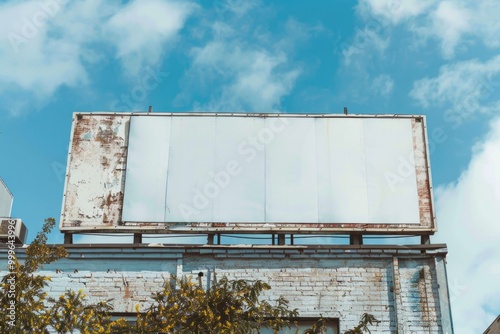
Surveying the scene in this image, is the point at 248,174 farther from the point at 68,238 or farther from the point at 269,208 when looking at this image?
the point at 68,238

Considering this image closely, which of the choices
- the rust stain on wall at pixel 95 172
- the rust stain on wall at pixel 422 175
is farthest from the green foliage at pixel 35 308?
the rust stain on wall at pixel 422 175

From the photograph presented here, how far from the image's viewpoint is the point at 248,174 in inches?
613

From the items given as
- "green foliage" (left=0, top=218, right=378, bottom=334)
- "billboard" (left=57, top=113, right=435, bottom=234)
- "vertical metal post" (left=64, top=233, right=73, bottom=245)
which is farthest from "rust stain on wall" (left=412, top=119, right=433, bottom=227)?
"vertical metal post" (left=64, top=233, right=73, bottom=245)

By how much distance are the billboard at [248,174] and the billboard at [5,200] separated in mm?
3431

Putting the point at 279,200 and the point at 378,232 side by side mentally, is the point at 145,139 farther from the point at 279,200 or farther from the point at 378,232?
the point at 378,232

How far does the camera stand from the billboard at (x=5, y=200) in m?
17.9

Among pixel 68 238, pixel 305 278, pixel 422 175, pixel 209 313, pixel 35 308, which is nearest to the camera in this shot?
pixel 35 308

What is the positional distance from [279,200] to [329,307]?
9.36 feet

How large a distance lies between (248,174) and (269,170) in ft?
1.69

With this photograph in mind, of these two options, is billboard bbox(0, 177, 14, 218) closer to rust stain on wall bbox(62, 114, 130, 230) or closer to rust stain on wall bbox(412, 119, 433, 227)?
rust stain on wall bbox(62, 114, 130, 230)

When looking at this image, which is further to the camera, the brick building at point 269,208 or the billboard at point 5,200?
the billboard at point 5,200

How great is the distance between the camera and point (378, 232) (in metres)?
15.0

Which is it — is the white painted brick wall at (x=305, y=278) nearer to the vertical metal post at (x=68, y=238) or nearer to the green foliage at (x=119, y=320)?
the vertical metal post at (x=68, y=238)

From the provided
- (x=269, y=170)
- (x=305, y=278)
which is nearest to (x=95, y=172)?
(x=269, y=170)
